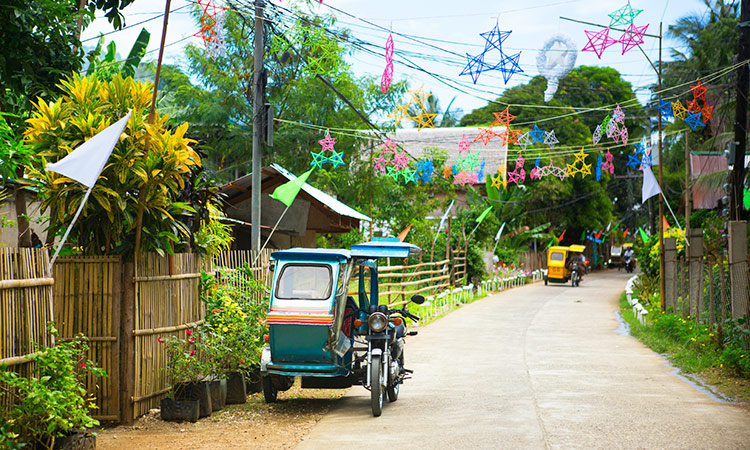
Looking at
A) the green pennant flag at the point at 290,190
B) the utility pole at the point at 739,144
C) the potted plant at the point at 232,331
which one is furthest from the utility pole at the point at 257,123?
the utility pole at the point at 739,144

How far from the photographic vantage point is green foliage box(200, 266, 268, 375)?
33.3ft

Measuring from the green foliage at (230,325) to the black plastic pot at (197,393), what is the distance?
55 cm

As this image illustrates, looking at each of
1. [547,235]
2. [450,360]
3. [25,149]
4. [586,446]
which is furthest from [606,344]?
[547,235]

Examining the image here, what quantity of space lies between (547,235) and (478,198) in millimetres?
11733

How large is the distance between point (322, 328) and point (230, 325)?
1.85m

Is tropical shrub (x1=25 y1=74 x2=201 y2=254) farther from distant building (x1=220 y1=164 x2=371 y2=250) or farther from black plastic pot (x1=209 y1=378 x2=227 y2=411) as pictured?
distant building (x1=220 y1=164 x2=371 y2=250)

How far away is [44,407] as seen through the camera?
628 centimetres

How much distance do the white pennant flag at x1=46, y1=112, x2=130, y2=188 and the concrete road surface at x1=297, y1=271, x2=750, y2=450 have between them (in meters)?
3.42

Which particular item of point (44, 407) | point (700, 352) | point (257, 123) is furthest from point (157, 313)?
point (700, 352)

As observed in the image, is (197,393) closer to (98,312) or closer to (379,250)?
(98,312)

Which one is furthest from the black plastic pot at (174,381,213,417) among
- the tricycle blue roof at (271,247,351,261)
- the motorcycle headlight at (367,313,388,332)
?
the motorcycle headlight at (367,313,388,332)

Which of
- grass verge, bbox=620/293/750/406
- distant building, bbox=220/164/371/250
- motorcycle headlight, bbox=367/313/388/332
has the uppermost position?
distant building, bbox=220/164/371/250

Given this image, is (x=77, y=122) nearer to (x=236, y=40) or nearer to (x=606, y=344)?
(x=606, y=344)

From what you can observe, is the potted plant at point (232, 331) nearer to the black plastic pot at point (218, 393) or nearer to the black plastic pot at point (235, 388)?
the black plastic pot at point (235, 388)
